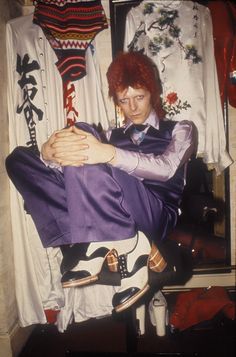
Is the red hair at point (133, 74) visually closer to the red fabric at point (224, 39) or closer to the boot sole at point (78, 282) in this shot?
the red fabric at point (224, 39)

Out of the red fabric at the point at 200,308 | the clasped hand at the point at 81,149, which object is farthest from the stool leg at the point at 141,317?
the clasped hand at the point at 81,149

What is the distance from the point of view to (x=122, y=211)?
1.27 m

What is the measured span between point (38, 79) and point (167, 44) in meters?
0.73

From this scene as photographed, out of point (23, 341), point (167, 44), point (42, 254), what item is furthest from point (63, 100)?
point (23, 341)

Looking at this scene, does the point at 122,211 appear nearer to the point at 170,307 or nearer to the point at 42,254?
the point at 42,254

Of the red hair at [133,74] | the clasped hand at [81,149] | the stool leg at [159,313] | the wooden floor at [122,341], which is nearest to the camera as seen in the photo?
the clasped hand at [81,149]

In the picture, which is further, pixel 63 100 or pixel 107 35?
pixel 107 35

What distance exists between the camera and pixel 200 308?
1.72 metres

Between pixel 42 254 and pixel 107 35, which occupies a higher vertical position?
pixel 107 35

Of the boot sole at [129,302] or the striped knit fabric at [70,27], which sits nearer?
the boot sole at [129,302]

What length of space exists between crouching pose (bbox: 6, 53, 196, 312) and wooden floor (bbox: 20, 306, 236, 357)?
435 millimetres

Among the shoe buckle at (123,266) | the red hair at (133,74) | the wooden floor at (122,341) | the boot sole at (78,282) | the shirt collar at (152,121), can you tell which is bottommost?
the wooden floor at (122,341)

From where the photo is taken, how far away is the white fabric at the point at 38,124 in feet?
5.29

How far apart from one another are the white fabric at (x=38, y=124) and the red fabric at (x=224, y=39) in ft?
2.17
